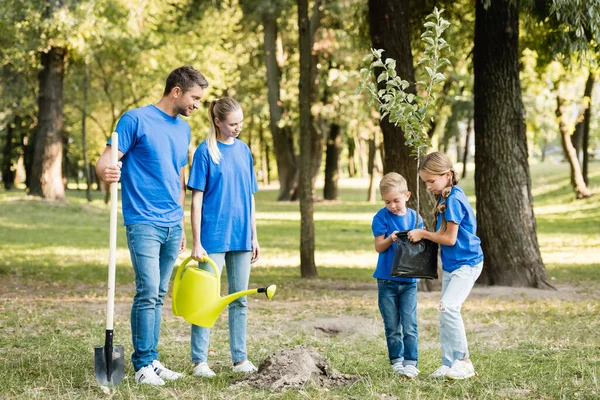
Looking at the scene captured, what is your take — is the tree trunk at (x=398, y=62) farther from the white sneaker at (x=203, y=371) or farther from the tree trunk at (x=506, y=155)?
the white sneaker at (x=203, y=371)

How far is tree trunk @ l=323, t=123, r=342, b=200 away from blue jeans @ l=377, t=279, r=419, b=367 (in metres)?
31.9

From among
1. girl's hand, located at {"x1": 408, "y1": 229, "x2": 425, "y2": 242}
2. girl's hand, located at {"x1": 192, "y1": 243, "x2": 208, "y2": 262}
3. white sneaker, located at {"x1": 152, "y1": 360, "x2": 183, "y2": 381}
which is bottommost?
white sneaker, located at {"x1": 152, "y1": 360, "x2": 183, "y2": 381}

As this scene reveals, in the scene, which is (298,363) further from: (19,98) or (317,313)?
(19,98)

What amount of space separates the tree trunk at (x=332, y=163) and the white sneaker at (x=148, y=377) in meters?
32.4

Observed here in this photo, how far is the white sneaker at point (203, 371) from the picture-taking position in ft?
19.2

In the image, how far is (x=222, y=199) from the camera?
5879mm

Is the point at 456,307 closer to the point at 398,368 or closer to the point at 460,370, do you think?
the point at 460,370

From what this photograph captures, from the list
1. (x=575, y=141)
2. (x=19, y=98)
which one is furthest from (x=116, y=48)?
(x=575, y=141)

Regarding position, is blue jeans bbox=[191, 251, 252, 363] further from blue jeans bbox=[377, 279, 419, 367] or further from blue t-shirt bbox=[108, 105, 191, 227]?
blue jeans bbox=[377, 279, 419, 367]

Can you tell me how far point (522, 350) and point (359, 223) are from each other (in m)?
18.1

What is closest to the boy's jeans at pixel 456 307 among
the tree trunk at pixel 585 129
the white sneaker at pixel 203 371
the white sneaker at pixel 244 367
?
the white sneaker at pixel 244 367

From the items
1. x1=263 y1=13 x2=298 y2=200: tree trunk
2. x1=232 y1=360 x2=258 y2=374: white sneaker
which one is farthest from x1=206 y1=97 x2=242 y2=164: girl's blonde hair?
x1=263 y1=13 x2=298 y2=200: tree trunk

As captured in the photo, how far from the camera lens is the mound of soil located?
546 centimetres

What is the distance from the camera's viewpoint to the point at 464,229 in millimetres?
5703
